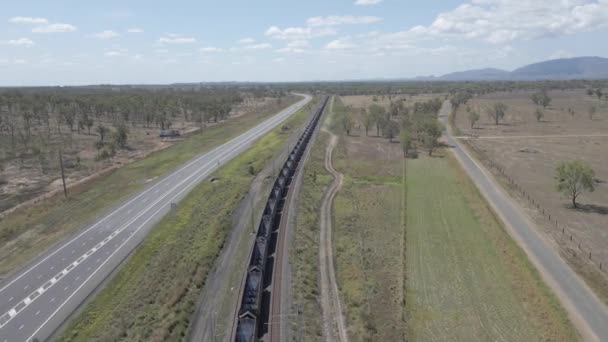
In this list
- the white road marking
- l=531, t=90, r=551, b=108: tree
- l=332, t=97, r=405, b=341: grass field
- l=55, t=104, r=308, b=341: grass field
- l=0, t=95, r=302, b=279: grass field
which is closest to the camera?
l=55, t=104, r=308, b=341: grass field

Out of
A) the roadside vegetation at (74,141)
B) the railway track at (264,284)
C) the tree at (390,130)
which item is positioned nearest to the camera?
the railway track at (264,284)

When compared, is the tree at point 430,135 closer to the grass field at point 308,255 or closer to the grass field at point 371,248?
the grass field at point 371,248

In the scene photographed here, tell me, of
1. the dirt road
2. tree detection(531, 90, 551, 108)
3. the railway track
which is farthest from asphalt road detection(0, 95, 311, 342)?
tree detection(531, 90, 551, 108)

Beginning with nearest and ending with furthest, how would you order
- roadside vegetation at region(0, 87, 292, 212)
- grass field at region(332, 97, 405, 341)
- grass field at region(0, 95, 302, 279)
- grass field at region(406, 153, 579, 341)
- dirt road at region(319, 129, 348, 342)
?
dirt road at region(319, 129, 348, 342)
grass field at region(406, 153, 579, 341)
grass field at region(332, 97, 405, 341)
grass field at region(0, 95, 302, 279)
roadside vegetation at region(0, 87, 292, 212)

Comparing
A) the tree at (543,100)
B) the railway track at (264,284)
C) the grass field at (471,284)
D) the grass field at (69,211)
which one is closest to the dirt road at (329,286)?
the railway track at (264,284)

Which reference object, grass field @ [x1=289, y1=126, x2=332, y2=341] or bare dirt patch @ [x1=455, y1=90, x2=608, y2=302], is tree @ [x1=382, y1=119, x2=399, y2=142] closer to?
bare dirt patch @ [x1=455, y1=90, x2=608, y2=302]

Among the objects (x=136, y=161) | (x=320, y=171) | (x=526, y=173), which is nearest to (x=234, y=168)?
(x=320, y=171)

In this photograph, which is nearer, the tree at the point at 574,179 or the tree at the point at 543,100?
the tree at the point at 574,179
